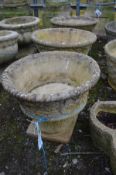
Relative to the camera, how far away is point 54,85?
2887mm

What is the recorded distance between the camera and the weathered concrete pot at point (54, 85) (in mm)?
2070

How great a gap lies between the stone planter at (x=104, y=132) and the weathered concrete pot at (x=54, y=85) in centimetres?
25

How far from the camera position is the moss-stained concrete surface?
2.40 metres

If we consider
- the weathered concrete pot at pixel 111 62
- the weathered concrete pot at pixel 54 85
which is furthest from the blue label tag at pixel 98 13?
the weathered concrete pot at pixel 54 85

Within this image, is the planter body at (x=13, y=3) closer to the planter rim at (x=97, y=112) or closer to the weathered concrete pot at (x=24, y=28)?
the weathered concrete pot at (x=24, y=28)

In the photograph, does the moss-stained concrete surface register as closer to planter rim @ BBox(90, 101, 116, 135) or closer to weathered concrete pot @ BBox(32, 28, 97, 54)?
planter rim @ BBox(90, 101, 116, 135)

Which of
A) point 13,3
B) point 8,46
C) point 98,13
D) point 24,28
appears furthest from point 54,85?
point 13,3

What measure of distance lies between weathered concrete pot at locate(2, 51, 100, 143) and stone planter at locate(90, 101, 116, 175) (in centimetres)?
25

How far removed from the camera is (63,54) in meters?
2.75

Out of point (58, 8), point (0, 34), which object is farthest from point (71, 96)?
point (58, 8)

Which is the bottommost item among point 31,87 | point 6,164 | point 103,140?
point 6,164

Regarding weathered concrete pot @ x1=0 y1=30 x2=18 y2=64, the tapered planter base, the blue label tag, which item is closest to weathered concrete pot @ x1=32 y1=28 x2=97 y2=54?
weathered concrete pot @ x1=0 y1=30 x2=18 y2=64

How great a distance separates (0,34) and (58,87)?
1932 mm

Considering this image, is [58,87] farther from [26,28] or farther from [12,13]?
[12,13]
